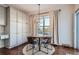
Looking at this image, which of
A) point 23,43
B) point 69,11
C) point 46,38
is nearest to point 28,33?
point 23,43

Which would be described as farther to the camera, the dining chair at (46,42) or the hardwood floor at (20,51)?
the dining chair at (46,42)

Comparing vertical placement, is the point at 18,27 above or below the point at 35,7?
below

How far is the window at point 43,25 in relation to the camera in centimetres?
175

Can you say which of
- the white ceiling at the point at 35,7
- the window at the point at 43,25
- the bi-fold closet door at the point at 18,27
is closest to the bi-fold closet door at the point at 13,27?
the bi-fold closet door at the point at 18,27

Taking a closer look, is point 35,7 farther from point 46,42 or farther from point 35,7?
point 46,42

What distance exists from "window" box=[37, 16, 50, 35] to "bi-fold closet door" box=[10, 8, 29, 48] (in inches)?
7.6

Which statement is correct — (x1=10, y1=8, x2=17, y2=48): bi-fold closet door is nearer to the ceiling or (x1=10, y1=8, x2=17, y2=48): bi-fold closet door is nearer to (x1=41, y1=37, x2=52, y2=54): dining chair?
the ceiling

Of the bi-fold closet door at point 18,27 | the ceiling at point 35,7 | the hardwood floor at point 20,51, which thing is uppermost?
the ceiling at point 35,7

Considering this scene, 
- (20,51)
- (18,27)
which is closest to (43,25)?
(18,27)

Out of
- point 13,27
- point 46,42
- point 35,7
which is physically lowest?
point 46,42

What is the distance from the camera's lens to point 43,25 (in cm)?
176

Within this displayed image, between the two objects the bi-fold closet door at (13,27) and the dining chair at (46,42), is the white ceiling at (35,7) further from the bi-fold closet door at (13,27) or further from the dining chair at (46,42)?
the dining chair at (46,42)

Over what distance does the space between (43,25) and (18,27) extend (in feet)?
1.26

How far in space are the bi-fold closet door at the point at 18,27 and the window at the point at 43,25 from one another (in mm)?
194
